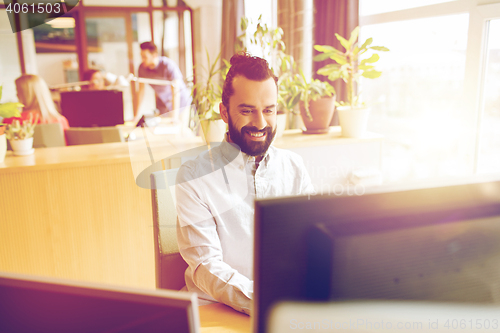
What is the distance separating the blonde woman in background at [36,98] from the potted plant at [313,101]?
1850 millimetres

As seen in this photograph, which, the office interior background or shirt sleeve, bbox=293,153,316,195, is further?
the office interior background

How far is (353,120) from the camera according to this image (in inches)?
82.7

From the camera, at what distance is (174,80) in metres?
4.51

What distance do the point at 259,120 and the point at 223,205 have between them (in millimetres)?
313

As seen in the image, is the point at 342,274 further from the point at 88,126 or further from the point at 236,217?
the point at 88,126

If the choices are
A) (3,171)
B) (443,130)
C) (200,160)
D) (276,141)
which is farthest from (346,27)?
(3,171)

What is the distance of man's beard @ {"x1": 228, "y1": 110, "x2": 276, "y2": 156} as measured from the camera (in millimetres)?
1318

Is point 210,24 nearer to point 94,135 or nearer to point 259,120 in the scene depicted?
point 94,135

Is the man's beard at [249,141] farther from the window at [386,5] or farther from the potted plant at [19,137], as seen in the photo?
the window at [386,5]

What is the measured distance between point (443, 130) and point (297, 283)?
2222mm

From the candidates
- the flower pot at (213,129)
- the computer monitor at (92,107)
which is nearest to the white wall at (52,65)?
the computer monitor at (92,107)

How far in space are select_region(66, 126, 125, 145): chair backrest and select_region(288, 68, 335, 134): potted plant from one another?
1.26 meters

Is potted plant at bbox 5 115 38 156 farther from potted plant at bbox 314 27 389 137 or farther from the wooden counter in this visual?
potted plant at bbox 314 27 389 137

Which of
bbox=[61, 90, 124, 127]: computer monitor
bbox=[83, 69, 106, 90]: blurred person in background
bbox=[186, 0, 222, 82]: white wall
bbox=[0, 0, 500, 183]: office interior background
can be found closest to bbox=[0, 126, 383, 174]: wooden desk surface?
bbox=[0, 0, 500, 183]: office interior background
